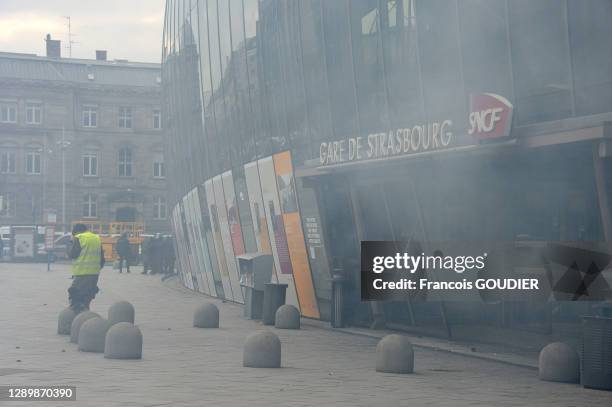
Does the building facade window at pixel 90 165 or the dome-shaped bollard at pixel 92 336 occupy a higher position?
the building facade window at pixel 90 165

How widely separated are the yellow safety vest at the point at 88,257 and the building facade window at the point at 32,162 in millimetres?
64051

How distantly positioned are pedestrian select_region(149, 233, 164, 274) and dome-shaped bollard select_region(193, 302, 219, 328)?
2594cm

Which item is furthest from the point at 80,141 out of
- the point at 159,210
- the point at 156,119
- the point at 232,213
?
the point at 232,213

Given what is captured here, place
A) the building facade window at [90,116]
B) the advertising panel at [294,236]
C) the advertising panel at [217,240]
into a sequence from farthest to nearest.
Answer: the building facade window at [90,116] < the advertising panel at [217,240] < the advertising panel at [294,236]

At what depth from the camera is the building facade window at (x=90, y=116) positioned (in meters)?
81.3

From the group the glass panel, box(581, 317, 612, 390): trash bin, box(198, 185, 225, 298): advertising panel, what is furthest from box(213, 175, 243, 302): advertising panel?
box(581, 317, 612, 390): trash bin

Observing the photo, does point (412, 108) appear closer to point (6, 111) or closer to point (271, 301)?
point (271, 301)

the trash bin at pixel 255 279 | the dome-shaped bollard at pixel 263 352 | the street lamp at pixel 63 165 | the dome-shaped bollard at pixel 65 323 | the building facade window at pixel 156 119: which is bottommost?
the dome-shaped bollard at pixel 263 352

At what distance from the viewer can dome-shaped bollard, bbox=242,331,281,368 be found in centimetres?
1274

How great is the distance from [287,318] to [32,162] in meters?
63.4

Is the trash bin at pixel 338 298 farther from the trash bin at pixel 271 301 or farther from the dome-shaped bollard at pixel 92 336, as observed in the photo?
the dome-shaped bollard at pixel 92 336

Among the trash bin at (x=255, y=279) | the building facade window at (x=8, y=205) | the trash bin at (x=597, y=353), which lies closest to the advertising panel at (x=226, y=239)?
the trash bin at (x=255, y=279)

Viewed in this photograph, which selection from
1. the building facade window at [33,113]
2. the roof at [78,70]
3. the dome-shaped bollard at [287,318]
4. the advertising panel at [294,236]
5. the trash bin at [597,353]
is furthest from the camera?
the roof at [78,70]

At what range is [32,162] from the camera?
260 ft
